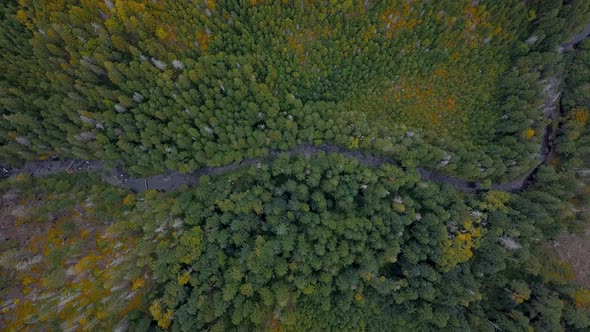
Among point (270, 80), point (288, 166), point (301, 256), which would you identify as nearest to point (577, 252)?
point (301, 256)

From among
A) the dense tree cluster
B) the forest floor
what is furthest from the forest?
the forest floor

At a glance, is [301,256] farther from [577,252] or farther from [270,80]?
[577,252]

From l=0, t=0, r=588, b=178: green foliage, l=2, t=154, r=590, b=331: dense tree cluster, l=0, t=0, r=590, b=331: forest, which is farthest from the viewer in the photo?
l=0, t=0, r=588, b=178: green foliage

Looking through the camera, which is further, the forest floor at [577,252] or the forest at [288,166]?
the forest floor at [577,252]

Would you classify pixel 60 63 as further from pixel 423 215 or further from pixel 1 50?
pixel 423 215

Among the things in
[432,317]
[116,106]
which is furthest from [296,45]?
[432,317]

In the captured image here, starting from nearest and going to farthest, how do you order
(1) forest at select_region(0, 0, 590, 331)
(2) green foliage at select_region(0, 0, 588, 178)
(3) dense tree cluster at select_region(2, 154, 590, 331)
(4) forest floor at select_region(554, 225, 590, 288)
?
(3) dense tree cluster at select_region(2, 154, 590, 331) < (1) forest at select_region(0, 0, 590, 331) < (2) green foliage at select_region(0, 0, 588, 178) < (4) forest floor at select_region(554, 225, 590, 288)

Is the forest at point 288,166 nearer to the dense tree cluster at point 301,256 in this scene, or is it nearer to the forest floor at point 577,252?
the dense tree cluster at point 301,256

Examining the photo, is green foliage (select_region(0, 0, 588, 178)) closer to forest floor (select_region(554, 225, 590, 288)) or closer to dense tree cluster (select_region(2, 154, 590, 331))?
dense tree cluster (select_region(2, 154, 590, 331))

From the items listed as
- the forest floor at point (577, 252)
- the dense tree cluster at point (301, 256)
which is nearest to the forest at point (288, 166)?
the dense tree cluster at point (301, 256)
